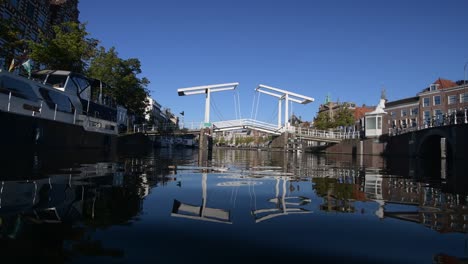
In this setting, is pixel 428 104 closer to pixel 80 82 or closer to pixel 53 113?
pixel 80 82

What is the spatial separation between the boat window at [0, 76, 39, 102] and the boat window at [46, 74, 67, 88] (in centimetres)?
415

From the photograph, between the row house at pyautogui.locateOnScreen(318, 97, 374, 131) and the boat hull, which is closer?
the boat hull

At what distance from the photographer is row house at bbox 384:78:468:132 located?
47.5 meters

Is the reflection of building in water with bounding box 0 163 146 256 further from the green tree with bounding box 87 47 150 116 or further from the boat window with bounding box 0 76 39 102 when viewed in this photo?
the green tree with bounding box 87 47 150 116

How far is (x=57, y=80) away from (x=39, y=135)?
556 cm

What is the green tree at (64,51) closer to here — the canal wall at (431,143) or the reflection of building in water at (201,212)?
the reflection of building in water at (201,212)

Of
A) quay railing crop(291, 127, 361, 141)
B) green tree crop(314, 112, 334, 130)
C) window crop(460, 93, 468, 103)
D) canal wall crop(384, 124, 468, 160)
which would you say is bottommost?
canal wall crop(384, 124, 468, 160)

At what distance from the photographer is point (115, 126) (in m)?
26.4

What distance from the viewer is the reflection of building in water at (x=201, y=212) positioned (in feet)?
13.1

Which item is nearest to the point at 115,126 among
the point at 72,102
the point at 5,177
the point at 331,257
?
the point at 72,102

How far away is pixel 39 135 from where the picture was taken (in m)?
15.6

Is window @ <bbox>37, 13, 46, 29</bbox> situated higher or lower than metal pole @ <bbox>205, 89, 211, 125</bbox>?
higher

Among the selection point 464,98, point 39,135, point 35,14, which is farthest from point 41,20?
point 464,98

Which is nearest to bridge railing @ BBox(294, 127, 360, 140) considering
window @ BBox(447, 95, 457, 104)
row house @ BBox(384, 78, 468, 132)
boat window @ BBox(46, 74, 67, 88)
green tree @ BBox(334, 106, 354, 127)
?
row house @ BBox(384, 78, 468, 132)
